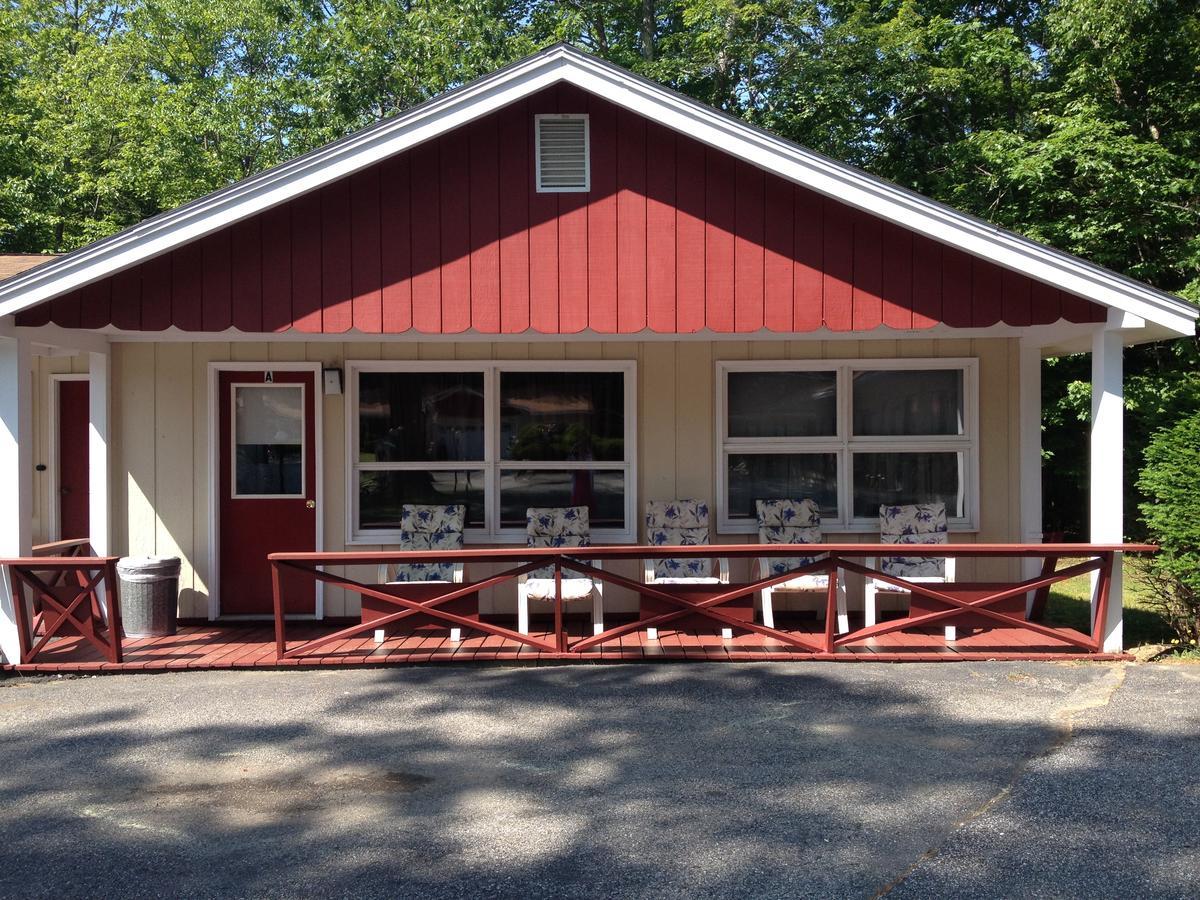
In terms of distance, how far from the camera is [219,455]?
8320 mm

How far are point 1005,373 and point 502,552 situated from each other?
14.6 feet

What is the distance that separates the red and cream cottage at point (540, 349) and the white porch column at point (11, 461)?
0.02 metres

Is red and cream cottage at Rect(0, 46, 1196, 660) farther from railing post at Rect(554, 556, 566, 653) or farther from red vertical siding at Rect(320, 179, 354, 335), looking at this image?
railing post at Rect(554, 556, 566, 653)

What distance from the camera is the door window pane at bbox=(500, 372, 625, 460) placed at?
27.6 feet

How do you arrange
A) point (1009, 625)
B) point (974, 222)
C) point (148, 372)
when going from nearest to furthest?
point (974, 222), point (1009, 625), point (148, 372)

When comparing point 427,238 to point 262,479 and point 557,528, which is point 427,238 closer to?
point 557,528

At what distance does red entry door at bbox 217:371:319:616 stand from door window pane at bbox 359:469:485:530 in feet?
1.39

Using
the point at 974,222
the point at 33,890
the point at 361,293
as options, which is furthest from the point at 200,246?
the point at 974,222

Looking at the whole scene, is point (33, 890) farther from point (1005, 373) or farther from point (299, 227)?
point (1005, 373)

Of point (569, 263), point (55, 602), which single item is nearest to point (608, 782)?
point (569, 263)

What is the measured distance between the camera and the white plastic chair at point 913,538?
789 cm

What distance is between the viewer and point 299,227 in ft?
22.2

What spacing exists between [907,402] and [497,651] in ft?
13.0

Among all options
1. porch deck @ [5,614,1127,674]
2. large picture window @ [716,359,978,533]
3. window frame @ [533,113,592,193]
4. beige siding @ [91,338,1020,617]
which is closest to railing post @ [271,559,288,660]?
porch deck @ [5,614,1127,674]
